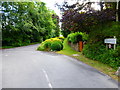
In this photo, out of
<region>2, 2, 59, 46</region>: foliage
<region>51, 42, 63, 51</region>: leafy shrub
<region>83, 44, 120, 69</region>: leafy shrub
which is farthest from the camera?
<region>2, 2, 59, 46</region>: foliage

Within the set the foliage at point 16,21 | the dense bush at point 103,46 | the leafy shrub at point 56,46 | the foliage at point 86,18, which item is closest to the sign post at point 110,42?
the dense bush at point 103,46

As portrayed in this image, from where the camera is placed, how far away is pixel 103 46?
827 centimetres

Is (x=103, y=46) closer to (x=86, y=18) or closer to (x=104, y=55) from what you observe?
(x=104, y=55)

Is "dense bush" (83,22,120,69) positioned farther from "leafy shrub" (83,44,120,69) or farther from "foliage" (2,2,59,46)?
"foliage" (2,2,59,46)

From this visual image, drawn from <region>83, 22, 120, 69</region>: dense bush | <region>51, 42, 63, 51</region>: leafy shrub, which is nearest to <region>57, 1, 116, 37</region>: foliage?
<region>83, 22, 120, 69</region>: dense bush

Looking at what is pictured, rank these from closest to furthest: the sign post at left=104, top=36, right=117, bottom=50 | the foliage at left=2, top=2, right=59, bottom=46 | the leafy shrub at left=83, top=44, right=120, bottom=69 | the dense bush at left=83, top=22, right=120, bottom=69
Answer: the leafy shrub at left=83, top=44, right=120, bottom=69 < the dense bush at left=83, top=22, right=120, bottom=69 < the sign post at left=104, top=36, right=117, bottom=50 < the foliage at left=2, top=2, right=59, bottom=46

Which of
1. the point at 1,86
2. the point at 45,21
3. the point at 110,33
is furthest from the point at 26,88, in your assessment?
the point at 45,21

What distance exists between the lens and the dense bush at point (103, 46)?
6871 mm

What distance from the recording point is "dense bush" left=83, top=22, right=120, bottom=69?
6.87 metres

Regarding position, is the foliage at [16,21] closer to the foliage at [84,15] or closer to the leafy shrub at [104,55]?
the foliage at [84,15]

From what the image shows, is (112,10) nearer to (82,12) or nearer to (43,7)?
(82,12)

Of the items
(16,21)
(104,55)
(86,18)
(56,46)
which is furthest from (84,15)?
(16,21)

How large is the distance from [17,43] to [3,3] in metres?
8.01

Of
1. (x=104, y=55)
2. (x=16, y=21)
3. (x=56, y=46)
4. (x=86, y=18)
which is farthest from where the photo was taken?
(x=16, y=21)
